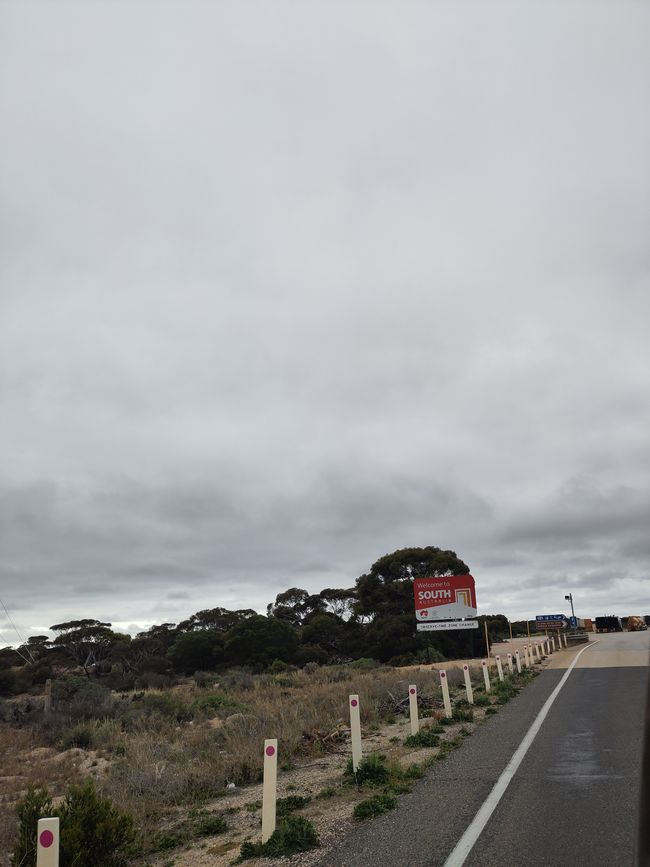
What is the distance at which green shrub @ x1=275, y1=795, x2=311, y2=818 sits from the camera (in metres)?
8.61

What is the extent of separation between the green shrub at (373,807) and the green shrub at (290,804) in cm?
91

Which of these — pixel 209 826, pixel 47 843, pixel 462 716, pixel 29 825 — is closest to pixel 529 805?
pixel 209 826

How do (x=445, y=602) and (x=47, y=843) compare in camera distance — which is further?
(x=445, y=602)

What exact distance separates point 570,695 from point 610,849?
14197 mm

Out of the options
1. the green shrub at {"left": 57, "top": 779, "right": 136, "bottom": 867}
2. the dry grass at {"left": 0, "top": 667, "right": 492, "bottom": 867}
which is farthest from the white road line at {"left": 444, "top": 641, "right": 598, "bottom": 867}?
the dry grass at {"left": 0, "top": 667, "right": 492, "bottom": 867}

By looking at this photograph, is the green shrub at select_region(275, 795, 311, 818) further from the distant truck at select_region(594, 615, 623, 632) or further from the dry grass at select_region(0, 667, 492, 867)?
the distant truck at select_region(594, 615, 623, 632)

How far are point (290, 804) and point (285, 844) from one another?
1.94 metres

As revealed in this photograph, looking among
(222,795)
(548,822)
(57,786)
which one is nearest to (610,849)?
(548,822)

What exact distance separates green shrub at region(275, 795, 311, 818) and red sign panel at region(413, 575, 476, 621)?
895 inches

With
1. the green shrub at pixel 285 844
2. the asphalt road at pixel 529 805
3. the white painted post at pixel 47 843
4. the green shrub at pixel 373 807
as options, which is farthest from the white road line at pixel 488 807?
the white painted post at pixel 47 843

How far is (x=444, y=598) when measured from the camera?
31938 millimetres

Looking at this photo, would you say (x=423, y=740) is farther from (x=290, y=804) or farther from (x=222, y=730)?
(x=222, y=730)

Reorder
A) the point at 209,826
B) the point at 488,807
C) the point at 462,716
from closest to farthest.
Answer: the point at 488,807
the point at 209,826
the point at 462,716

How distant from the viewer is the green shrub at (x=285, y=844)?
22.6 ft
